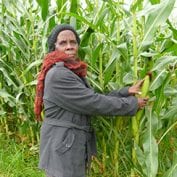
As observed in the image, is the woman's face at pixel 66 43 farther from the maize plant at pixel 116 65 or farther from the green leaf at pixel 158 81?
the green leaf at pixel 158 81

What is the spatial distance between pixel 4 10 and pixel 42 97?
4.63ft

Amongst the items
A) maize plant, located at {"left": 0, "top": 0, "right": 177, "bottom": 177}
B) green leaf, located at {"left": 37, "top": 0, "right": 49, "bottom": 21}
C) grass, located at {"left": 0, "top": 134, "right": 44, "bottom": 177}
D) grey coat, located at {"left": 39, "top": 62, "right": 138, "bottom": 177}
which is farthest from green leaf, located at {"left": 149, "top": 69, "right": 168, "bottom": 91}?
grass, located at {"left": 0, "top": 134, "right": 44, "bottom": 177}

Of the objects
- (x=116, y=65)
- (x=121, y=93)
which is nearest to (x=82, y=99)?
(x=121, y=93)

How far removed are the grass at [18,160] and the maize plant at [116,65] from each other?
128 mm

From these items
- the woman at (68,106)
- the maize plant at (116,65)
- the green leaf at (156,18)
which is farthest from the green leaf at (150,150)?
the green leaf at (156,18)

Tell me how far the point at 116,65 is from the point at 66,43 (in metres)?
0.42

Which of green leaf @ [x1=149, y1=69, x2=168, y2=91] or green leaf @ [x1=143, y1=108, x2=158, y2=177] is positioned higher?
green leaf @ [x1=149, y1=69, x2=168, y2=91]

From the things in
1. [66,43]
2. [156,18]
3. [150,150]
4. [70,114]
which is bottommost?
[150,150]

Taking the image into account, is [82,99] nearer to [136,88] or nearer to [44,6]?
[136,88]

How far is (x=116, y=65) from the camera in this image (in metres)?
2.83

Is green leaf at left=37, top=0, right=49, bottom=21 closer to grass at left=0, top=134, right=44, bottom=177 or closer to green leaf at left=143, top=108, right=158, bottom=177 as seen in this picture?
green leaf at left=143, top=108, right=158, bottom=177

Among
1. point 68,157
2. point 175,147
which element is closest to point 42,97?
point 68,157

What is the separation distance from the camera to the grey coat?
7.97ft

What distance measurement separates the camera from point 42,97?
2.74 metres
